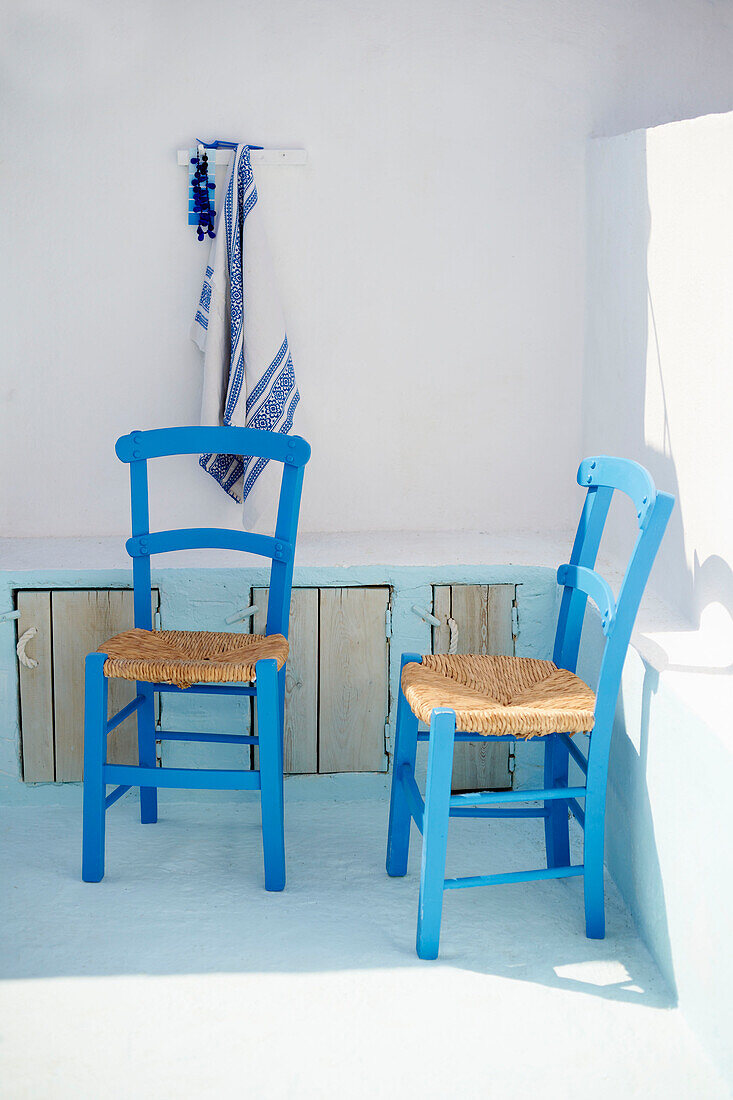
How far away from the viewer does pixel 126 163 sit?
2.94 metres

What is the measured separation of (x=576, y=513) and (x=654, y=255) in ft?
3.07

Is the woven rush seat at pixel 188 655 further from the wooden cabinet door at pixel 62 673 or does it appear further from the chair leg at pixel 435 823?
the chair leg at pixel 435 823

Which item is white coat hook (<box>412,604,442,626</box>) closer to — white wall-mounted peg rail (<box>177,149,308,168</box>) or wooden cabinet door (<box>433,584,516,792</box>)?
wooden cabinet door (<box>433,584,516,792</box>)

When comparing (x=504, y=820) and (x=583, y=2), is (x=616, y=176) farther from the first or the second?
(x=504, y=820)

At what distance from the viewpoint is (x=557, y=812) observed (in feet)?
7.67

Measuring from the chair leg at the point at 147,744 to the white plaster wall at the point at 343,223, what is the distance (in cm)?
73

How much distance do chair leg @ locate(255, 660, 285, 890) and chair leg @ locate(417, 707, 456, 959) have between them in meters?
0.40

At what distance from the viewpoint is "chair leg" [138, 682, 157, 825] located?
8.39 ft

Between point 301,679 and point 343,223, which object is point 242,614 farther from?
point 343,223

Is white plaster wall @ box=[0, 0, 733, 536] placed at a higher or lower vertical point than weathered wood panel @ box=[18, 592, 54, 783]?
higher

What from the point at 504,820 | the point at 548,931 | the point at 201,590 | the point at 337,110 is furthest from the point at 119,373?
the point at 548,931

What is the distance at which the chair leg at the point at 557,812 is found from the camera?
91.8 inches

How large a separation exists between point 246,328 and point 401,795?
1360 millimetres

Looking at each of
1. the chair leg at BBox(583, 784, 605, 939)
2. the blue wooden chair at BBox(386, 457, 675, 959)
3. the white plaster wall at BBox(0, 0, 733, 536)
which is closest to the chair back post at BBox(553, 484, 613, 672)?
the blue wooden chair at BBox(386, 457, 675, 959)
